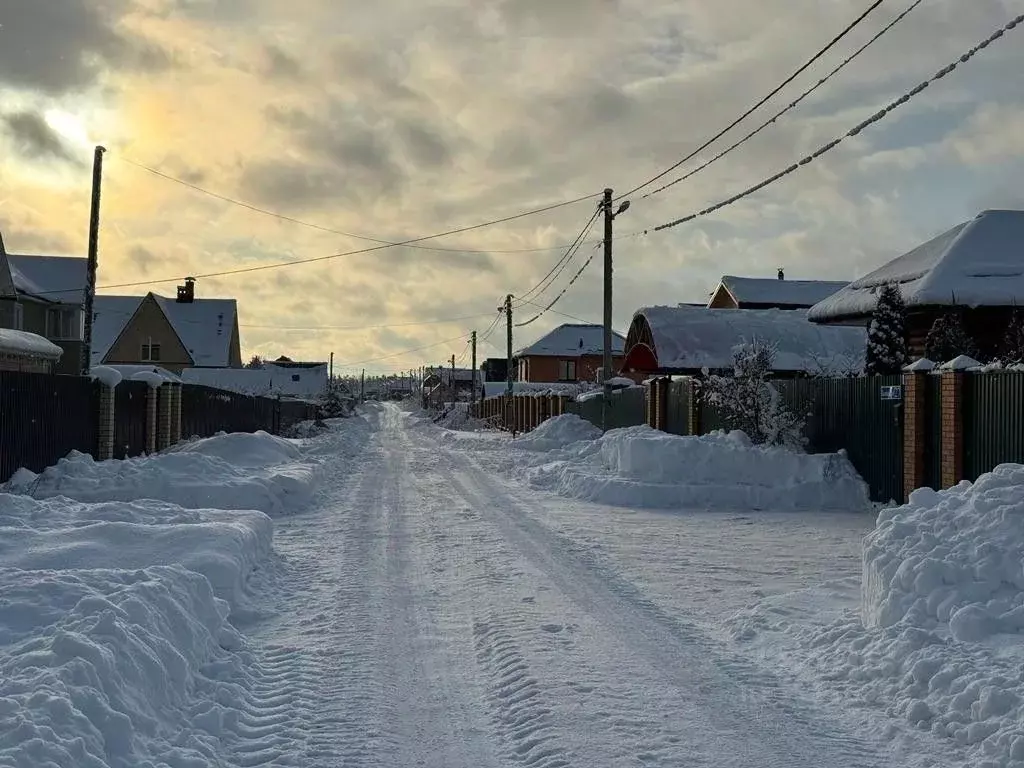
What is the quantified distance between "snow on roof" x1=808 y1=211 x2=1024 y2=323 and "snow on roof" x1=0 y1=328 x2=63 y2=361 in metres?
22.3

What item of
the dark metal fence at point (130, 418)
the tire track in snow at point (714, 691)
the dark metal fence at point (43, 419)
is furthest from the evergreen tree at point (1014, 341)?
the dark metal fence at point (130, 418)

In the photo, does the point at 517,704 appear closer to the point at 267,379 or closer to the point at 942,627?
the point at 942,627

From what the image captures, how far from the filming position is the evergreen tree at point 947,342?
1745cm

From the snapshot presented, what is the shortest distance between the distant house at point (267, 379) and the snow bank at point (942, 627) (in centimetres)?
4821

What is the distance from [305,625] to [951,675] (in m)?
4.84

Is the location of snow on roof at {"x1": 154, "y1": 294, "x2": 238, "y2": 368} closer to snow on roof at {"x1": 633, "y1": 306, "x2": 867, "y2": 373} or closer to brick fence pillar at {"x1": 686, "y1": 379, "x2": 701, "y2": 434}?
snow on roof at {"x1": 633, "y1": 306, "x2": 867, "y2": 373}

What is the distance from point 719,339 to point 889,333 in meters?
16.4

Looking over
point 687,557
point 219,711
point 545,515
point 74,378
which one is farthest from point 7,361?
point 219,711

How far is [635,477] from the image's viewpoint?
1803 centimetres

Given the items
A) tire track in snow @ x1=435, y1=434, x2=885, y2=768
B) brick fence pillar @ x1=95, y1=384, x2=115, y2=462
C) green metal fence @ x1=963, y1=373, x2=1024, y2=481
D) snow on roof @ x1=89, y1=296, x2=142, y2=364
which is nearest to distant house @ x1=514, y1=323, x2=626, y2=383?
snow on roof @ x1=89, y1=296, x2=142, y2=364

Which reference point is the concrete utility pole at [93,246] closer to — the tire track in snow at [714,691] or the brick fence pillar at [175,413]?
the brick fence pillar at [175,413]

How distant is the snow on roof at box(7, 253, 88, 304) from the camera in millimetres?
45156

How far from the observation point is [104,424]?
1830cm

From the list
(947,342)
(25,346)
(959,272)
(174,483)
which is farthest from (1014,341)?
(25,346)
